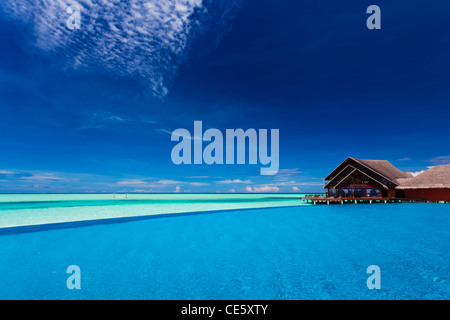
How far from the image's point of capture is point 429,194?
109 ft

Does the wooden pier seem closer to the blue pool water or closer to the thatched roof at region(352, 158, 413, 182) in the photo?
the thatched roof at region(352, 158, 413, 182)

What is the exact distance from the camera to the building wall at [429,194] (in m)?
31.6

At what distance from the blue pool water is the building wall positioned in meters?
25.5

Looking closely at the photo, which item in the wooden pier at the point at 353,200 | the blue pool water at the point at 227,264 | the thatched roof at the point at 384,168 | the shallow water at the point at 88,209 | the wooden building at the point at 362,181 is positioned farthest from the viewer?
the thatched roof at the point at 384,168

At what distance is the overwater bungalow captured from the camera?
3259cm

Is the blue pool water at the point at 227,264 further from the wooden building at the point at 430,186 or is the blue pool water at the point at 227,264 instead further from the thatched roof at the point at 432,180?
the wooden building at the point at 430,186

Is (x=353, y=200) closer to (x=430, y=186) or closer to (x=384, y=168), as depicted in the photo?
(x=384, y=168)

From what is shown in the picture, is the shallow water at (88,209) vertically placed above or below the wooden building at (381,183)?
below

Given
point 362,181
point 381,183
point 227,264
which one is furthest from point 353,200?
point 227,264

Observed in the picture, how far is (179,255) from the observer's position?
915 centimetres

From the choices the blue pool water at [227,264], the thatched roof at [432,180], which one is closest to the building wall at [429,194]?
the thatched roof at [432,180]
